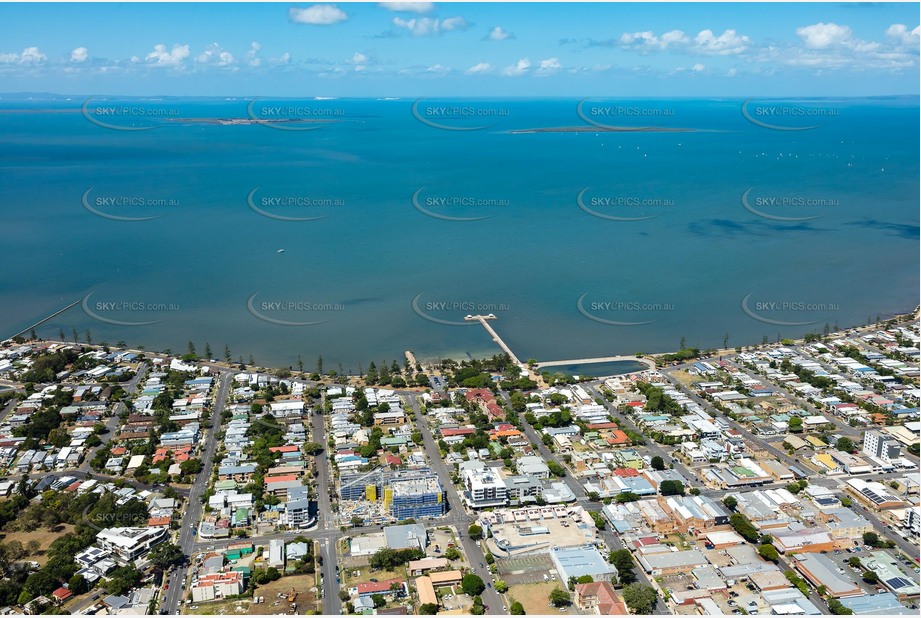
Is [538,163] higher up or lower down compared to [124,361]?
higher up

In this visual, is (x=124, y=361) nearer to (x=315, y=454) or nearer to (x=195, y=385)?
(x=195, y=385)

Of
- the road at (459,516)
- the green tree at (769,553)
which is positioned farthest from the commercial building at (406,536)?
the green tree at (769,553)

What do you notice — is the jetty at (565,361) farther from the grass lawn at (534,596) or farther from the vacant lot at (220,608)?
the vacant lot at (220,608)

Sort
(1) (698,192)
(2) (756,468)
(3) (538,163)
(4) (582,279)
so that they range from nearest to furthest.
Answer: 1. (2) (756,468)
2. (4) (582,279)
3. (1) (698,192)
4. (3) (538,163)

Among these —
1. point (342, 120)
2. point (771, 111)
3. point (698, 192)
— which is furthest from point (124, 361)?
point (771, 111)

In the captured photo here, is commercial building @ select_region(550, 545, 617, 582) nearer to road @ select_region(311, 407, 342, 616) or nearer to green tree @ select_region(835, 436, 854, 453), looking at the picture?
road @ select_region(311, 407, 342, 616)

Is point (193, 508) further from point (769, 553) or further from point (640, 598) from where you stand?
point (769, 553)

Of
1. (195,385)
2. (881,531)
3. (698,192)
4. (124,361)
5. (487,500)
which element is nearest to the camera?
(881,531)

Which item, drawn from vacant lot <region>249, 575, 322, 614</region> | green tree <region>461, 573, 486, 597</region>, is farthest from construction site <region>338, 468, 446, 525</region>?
green tree <region>461, 573, 486, 597</region>
